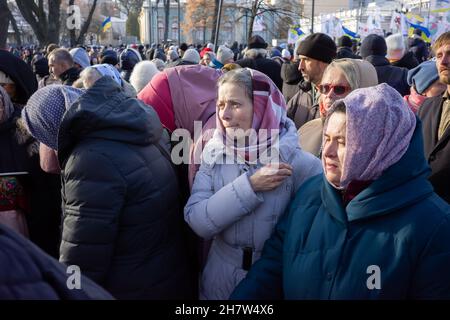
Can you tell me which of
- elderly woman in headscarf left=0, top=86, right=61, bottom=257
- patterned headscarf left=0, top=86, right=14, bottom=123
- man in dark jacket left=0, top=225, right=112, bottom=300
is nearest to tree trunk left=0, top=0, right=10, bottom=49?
patterned headscarf left=0, top=86, right=14, bottom=123

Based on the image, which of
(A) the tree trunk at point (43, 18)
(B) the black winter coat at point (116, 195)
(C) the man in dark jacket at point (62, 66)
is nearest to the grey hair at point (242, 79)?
(B) the black winter coat at point (116, 195)

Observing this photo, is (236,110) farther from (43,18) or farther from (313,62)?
(43,18)

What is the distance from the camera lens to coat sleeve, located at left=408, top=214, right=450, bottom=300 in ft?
5.26

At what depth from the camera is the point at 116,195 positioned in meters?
1.97

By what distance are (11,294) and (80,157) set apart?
122 centimetres

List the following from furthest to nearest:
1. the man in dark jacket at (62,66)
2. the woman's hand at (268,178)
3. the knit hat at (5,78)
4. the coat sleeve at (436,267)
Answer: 1. the man in dark jacket at (62,66)
2. the knit hat at (5,78)
3. the woman's hand at (268,178)
4. the coat sleeve at (436,267)

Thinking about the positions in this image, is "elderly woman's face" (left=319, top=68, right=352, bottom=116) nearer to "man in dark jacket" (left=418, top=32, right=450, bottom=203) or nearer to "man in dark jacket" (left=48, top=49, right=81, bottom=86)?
"man in dark jacket" (left=418, top=32, right=450, bottom=203)

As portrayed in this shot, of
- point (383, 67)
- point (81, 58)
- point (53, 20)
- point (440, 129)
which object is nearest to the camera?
point (440, 129)

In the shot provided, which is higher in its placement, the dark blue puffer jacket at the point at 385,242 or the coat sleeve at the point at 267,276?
the dark blue puffer jacket at the point at 385,242

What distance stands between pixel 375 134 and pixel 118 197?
1023 millimetres

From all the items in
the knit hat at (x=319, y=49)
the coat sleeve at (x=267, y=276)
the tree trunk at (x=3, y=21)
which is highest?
the tree trunk at (x=3, y=21)

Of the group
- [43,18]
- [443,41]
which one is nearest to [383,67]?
[443,41]

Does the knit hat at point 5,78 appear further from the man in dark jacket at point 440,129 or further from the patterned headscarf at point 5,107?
the man in dark jacket at point 440,129

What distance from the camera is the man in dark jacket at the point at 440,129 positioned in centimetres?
261
